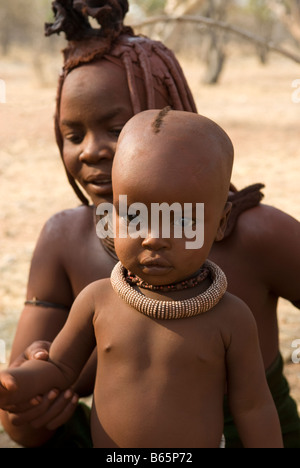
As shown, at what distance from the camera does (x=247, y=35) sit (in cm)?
458

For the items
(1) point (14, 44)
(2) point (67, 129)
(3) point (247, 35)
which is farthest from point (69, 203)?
(1) point (14, 44)

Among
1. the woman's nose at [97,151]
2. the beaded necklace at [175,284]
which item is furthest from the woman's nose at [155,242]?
the woman's nose at [97,151]

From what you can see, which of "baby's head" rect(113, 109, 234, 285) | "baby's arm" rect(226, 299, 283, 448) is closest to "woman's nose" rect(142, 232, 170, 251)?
"baby's head" rect(113, 109, 234, 285)

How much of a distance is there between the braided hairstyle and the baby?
56cm

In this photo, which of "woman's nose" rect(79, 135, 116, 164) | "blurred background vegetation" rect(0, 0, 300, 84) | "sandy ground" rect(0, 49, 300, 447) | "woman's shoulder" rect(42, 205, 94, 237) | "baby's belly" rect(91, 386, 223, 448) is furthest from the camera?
Result: "blurred background vegetation" rect(0, 0, 300, 84)

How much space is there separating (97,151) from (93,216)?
1.12ft

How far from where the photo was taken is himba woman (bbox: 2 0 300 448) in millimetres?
1907

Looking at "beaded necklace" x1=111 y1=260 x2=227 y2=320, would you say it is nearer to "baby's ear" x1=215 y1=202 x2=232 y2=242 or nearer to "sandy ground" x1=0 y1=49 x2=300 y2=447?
"baby's ear" x1=215 y1=202 x2=232 y2=242

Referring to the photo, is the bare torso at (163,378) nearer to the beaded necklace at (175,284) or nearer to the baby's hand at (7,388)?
the beaded necklace at (175,284)

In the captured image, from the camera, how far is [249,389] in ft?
4.87

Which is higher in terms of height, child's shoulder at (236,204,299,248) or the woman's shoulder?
child's shoulder at (236,204,299,248)

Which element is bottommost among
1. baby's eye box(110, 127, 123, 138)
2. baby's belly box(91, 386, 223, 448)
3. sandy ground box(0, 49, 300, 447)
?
sandy ground box(0, 49, 300, 447)
